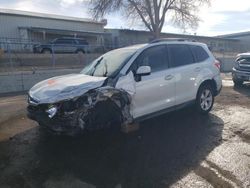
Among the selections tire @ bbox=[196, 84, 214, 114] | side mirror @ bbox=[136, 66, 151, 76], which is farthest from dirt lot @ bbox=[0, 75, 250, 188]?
side mirror @ bbox=[136, 66, 151, 76]

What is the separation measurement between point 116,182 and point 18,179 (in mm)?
1364

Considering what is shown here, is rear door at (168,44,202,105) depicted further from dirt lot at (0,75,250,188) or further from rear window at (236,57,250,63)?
rear window at (236,57,250,63)

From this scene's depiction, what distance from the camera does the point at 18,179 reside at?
3502mm

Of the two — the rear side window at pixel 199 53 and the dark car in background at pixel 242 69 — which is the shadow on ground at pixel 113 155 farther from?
the dark car in background at pixel 242 69

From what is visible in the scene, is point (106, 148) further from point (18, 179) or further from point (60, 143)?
point (18, 179)

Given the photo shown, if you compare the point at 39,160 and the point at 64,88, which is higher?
the point at 64,88

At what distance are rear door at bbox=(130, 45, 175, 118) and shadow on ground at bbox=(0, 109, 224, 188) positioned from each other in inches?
21.7

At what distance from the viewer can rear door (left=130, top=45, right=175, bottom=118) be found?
4871 mm

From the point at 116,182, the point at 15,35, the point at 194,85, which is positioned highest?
the point at 15,35

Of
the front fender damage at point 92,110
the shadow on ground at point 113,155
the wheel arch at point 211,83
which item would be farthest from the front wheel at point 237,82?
the front fender damage at point 92,110

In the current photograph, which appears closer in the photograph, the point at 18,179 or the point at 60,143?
the point at 18,179

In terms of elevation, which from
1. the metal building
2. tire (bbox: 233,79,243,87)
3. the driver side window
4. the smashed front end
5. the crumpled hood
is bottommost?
tire (bbox: 233,79,243,87)

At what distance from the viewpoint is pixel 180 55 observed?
589cm

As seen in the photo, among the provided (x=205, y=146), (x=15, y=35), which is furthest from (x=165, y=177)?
(x=15, y=35)
